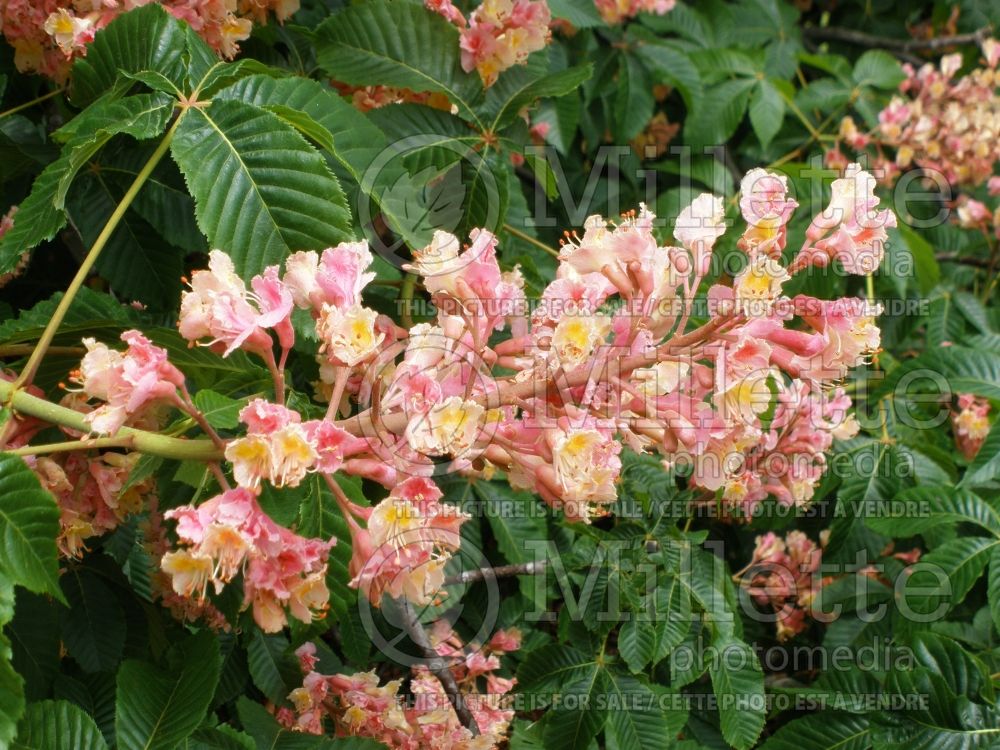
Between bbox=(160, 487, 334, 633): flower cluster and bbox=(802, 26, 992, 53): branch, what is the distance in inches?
141

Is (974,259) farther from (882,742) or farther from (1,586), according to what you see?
(1,586)

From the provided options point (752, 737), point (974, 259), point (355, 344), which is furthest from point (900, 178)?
point (355, 344)

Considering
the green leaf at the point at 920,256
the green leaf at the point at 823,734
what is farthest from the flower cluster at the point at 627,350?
the green leaf at the point at 920,256

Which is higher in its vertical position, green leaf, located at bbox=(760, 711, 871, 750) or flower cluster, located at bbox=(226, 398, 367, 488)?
flower cluster, located at bbox=(226, 398, 367, 488)

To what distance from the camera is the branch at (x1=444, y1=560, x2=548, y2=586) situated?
2.02 m

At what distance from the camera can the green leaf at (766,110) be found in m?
2.99

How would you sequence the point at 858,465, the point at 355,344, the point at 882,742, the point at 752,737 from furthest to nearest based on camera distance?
the point at 858,465 < the point at 752,737 < the point at 882,742 < the point at 355,344

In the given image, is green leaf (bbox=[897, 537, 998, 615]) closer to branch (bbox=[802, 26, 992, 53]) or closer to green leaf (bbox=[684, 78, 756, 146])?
green leaf (bbox=[684, 78, 756, 146])

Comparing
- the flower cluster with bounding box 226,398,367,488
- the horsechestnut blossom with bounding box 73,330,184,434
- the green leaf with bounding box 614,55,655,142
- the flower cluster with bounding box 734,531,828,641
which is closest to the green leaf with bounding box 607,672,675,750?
the flower cluster with bounding box 734,531,828,641

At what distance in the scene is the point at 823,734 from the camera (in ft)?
6.18

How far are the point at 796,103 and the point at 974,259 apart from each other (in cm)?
92

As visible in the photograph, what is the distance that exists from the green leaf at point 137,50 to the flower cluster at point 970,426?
2.38 meters

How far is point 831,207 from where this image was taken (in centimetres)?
125

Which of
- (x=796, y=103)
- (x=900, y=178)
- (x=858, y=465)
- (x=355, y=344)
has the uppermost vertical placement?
(x=355, y=344)
